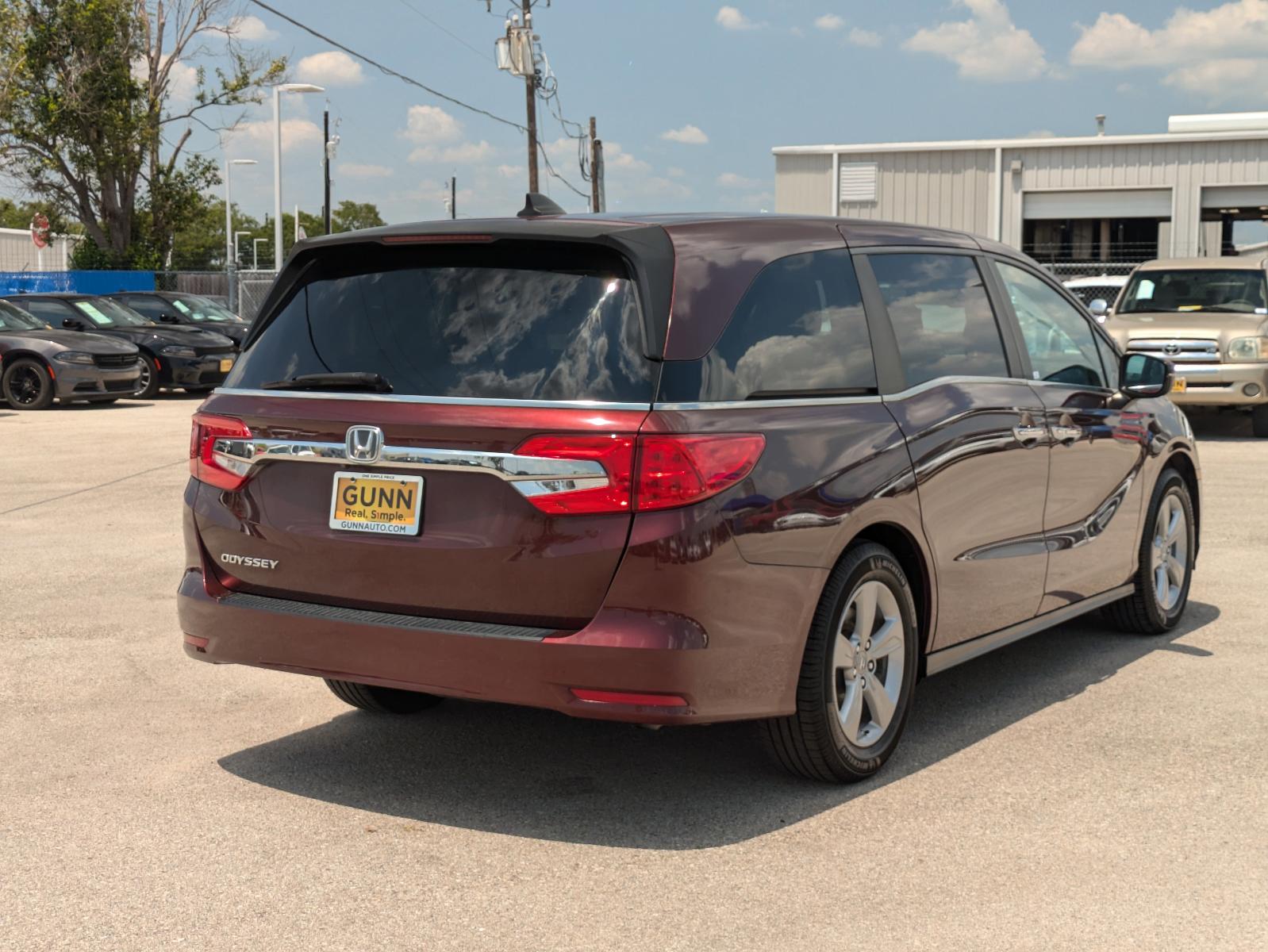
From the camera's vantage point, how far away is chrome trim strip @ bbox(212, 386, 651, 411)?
4277 millimetres

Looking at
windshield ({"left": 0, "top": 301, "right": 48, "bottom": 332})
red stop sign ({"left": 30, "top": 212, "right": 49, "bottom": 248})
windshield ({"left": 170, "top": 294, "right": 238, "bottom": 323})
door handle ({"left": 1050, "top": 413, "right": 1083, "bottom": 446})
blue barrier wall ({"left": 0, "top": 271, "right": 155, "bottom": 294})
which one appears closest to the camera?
door handle ({"left": 1050, "top": 413, "right": 1083, "bottom": 446})

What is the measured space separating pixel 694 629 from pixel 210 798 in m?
1.65

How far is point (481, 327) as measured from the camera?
453 cm

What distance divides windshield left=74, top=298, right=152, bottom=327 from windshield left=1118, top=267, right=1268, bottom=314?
14675 mm

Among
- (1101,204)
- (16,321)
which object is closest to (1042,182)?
(1101,204)

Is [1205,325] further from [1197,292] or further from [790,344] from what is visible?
[790,344]

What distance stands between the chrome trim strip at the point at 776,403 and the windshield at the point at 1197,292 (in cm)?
1426

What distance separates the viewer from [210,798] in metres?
4.84

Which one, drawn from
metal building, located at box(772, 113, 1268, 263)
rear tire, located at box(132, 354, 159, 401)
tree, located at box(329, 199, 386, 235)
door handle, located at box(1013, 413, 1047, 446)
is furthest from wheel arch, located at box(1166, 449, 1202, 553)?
tree, located at box(329, 199, 386, 235)

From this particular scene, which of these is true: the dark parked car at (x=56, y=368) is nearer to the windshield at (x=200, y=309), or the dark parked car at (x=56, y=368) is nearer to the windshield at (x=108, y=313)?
the windshield at (x=108, y=313)

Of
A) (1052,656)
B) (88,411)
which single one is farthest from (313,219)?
(1052,656)

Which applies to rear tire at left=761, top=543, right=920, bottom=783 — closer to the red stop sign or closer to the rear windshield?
the rear windshield

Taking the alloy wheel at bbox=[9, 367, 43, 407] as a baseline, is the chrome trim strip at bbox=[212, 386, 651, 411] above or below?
above

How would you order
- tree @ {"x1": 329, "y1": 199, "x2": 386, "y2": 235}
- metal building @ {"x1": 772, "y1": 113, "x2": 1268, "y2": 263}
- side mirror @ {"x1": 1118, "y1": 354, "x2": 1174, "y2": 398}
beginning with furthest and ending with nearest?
tree @ {"x1": 329, "y1": 199, "x2": 386, "y2": 235}, metal building @ {"x1": 772, "y1": 113, "x2": 1268, "y2": 263}, side mirror @ {"x1": 1118, "y1": 354, "x2": 1174, "y2": 398}
